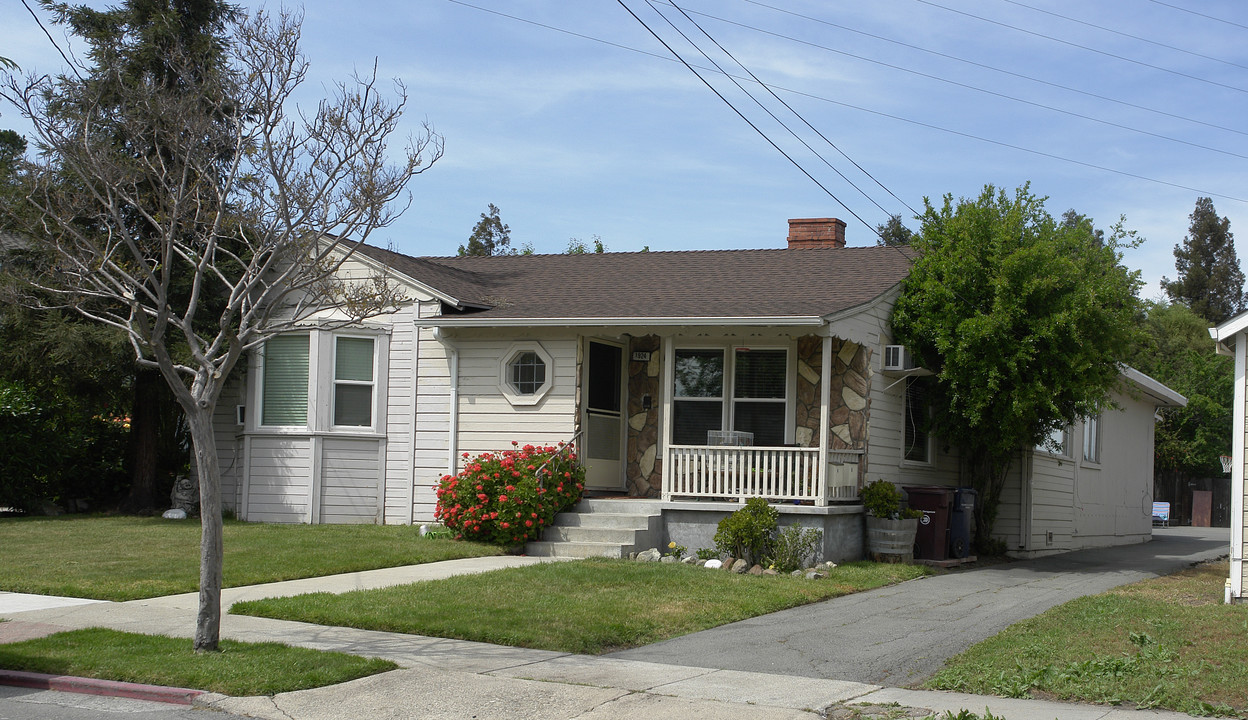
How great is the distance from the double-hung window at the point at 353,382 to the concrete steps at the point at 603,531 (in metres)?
3.88

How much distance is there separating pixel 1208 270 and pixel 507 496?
59258 mm

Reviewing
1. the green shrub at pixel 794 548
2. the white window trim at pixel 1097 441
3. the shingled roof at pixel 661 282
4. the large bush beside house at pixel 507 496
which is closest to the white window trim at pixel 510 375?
the shingled roof at pixel 661 282

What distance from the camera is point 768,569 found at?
528 inches

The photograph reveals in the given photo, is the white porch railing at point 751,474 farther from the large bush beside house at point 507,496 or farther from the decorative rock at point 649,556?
the large bush beside house at point 507,496

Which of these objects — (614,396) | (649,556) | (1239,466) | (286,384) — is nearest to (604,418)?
(614,396)

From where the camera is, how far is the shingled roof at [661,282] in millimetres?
14969

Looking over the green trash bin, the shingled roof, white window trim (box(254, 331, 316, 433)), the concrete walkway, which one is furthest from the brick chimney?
the concrete walkway

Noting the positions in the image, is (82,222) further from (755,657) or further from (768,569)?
(755,657)

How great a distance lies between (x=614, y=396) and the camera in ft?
53.9

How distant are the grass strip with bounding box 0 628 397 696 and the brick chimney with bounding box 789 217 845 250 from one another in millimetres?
13818

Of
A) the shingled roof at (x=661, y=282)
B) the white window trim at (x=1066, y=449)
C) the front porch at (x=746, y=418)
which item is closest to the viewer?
the front porch at (x=746, y=418)

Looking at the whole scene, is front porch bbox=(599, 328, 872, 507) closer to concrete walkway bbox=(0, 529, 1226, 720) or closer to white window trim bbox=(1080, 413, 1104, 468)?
concrete walkway bbox=(0, 529, 1226, 720)

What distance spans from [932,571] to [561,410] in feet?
17.6

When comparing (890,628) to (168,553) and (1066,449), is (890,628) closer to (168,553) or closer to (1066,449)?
(168,553)
